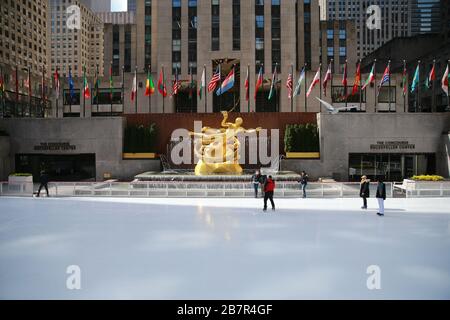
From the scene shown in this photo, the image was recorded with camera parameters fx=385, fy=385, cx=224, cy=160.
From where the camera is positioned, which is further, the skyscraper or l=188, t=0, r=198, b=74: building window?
the skyscraper

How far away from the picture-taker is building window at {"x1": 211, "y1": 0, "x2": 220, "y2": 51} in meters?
53.7

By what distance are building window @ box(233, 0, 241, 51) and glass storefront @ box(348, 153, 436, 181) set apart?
91.4 feet

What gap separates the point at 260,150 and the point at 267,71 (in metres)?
23.3

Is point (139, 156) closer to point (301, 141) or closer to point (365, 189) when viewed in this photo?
point (301, 141)

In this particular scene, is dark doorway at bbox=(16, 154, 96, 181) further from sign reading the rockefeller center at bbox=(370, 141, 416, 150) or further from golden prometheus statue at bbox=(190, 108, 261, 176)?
sign reading the rockefeller center at bbox=(370, 141, 416, 150)

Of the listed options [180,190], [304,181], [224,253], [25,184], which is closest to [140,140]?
[25,184]

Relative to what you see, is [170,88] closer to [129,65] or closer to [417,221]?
[129,65]

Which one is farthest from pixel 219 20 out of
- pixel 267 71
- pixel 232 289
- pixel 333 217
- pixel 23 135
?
pixel 232 289

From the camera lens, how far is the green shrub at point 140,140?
32594mm

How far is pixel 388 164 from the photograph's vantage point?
32.8 meters

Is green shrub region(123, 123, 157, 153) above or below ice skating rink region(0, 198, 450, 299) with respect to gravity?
above

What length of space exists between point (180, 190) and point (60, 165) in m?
17.2

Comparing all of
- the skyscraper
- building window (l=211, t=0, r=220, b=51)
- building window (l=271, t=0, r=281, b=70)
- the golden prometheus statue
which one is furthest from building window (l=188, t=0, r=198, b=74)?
the skyscraper

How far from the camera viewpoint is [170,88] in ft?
176
